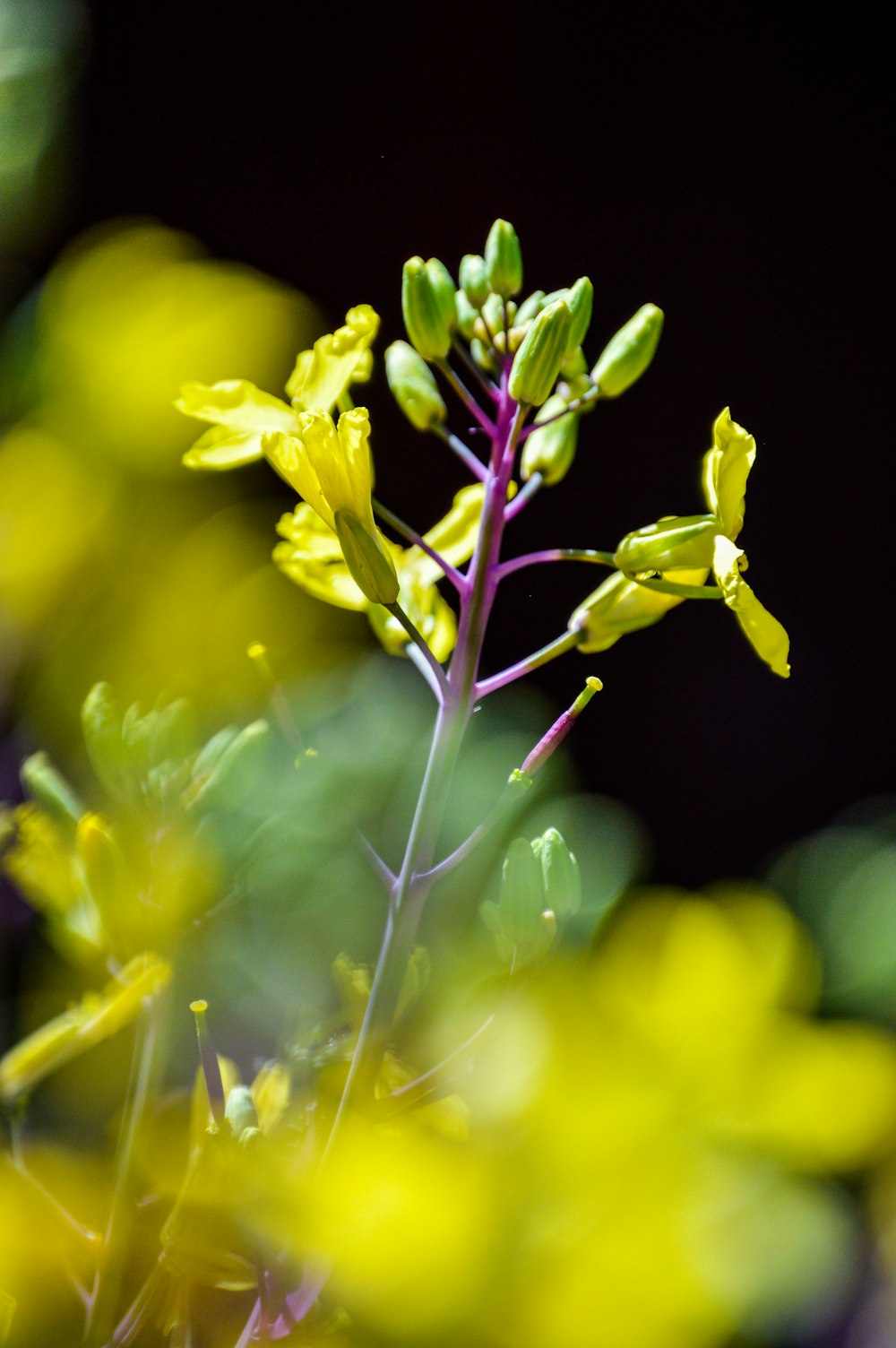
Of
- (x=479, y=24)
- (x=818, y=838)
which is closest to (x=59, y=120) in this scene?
(x=479, y=24)

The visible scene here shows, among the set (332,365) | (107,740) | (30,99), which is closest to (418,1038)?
(107,740)

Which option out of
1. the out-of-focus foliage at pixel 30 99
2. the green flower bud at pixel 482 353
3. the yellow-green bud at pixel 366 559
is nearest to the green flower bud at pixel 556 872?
the yellow-green bud at pixel 366 559

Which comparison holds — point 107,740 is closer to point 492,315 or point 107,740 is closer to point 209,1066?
point 209,1066

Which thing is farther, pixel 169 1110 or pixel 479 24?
pixel 479 24

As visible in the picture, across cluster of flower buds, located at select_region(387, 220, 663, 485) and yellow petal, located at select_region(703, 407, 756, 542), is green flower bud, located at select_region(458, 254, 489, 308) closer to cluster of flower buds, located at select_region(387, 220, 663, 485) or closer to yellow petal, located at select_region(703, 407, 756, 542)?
cluster of flower buds, located at select_region(387, 220, 663, 485)

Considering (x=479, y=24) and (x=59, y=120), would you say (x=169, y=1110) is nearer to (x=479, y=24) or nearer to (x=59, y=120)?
(x=59, y=120)

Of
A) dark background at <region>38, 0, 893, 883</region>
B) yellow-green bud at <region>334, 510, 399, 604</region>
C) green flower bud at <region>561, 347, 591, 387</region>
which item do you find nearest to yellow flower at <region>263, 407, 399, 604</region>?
yellow-green bud at <region>334, 510, 399, 604</region>
